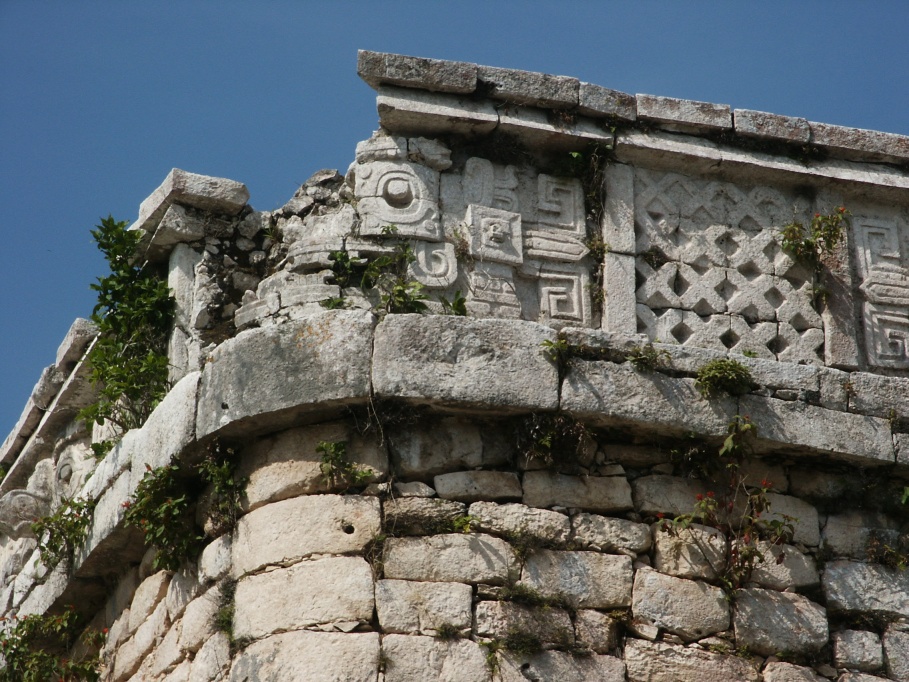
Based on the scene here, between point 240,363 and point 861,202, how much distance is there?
346 cm

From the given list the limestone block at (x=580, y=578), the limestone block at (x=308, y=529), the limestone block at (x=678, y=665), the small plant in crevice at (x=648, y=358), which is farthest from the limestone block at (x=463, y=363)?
the limestone block at (x=678, y=665)

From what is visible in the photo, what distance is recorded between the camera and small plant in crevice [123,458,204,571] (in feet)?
24.3

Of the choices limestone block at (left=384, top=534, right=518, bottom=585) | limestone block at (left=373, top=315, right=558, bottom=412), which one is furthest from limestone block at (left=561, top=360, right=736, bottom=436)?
limestone block at (left=384, top=534, right=518, bottom=585)

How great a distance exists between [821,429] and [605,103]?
1987 mm

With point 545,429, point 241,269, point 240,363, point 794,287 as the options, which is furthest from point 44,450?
point 794,287

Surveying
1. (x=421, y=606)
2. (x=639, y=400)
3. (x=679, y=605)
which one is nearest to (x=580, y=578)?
(x=679, y=605)

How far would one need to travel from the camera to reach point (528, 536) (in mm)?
6871

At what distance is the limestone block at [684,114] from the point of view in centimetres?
799

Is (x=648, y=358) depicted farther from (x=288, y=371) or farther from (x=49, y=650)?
(x=49, y=650)

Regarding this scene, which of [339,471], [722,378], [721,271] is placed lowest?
[339,471]

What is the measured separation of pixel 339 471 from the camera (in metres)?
6.92

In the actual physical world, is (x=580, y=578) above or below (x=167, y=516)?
below

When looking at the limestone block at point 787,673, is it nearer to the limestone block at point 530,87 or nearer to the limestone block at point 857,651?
the limestone block at point 857,651

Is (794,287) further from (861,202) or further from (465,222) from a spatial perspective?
(465,222)
